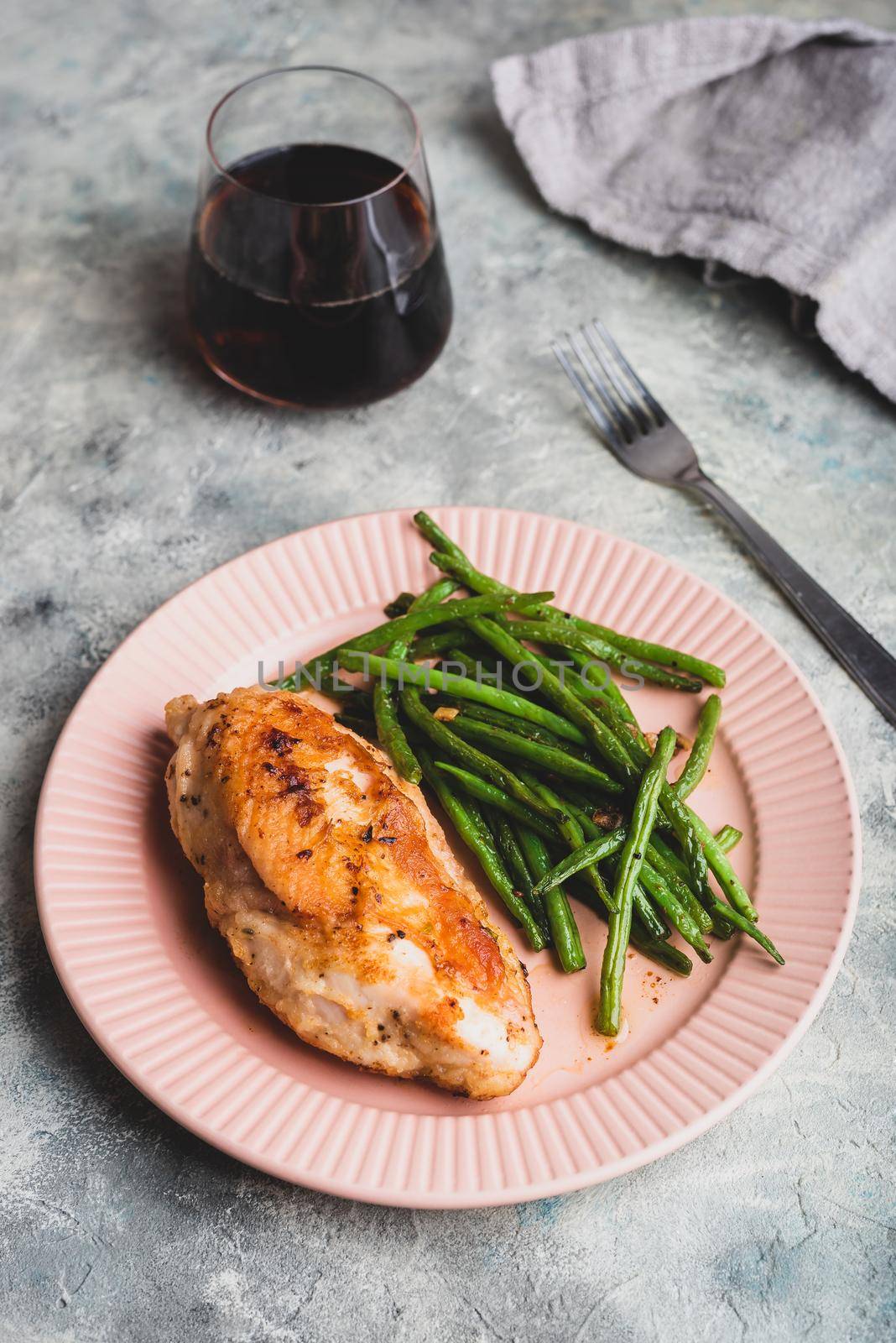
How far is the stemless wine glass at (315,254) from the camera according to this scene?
3.39m

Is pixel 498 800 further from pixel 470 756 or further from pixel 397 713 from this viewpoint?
pixel 397 713

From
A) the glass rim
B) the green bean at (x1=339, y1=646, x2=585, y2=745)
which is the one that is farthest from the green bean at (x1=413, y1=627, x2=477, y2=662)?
the glass rim

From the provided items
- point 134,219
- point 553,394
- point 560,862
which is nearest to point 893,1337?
point 560,862

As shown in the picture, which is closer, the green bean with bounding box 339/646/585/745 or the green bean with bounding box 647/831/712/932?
the green bean with bounding box 647/831/712/932

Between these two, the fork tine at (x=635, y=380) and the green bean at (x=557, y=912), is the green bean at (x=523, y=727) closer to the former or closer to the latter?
the green bean at (x=557, y=912)

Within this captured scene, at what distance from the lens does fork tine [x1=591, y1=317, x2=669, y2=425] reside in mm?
4035

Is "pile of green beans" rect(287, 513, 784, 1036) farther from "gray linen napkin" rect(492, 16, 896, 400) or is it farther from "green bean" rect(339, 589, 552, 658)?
"gray linen napkin" rect(492, 16, 896, 400)

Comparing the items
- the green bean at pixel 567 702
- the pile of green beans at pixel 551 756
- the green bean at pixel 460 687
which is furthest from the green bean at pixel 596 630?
the green bean at pixel 460 687

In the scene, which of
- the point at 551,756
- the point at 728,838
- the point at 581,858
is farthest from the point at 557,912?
the point at 728,838

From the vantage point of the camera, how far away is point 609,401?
161 inches

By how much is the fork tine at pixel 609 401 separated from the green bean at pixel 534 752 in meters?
1.39

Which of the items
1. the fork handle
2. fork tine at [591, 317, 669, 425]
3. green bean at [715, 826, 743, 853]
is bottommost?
green bean at [715, 826, 743, 853]

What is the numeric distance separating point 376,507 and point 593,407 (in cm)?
81

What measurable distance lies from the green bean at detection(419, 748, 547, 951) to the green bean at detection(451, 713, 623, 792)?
13 centimetres
